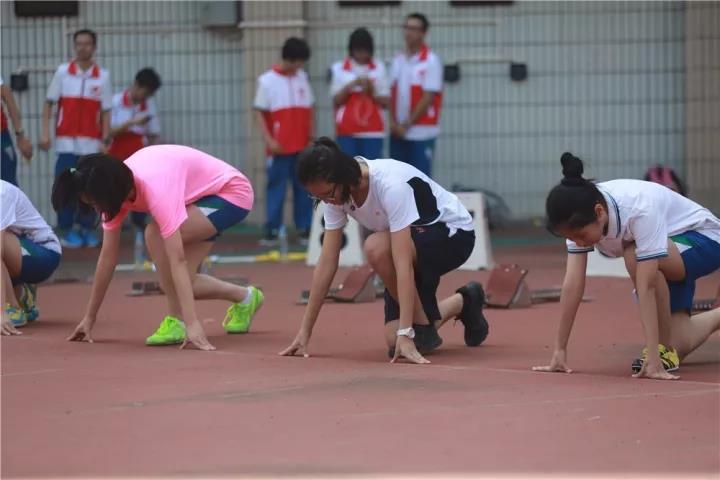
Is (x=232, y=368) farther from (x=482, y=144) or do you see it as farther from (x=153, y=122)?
(x=482, y=144)

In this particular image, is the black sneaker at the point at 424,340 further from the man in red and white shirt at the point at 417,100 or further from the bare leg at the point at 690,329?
the man in red and white shirt at the point at 417,100

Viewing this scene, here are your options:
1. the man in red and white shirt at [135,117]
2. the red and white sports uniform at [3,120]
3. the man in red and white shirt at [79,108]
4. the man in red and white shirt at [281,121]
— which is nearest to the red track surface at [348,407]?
the red and white sports uniform at [3,120]

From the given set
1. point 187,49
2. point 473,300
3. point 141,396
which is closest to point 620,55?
point 187,49

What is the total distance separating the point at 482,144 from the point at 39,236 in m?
7.60

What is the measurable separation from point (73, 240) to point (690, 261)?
328 inches

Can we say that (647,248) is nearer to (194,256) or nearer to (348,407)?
(348,407)

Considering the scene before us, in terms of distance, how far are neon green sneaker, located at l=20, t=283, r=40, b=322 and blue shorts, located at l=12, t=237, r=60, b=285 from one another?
0.06m

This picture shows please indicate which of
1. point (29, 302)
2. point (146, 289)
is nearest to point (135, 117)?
point (146, 289)

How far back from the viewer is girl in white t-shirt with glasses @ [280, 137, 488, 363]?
689 cm

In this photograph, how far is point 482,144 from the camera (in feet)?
51.4

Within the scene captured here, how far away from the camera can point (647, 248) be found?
21.4 feet

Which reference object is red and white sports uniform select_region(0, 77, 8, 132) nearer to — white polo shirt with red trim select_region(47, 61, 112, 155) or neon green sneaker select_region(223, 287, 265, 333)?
white polo shirt with red trim select_region(47, 61, 112, 155)

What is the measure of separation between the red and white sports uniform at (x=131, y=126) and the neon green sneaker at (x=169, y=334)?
652 centimetres

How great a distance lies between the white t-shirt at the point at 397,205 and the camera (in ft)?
23.2
